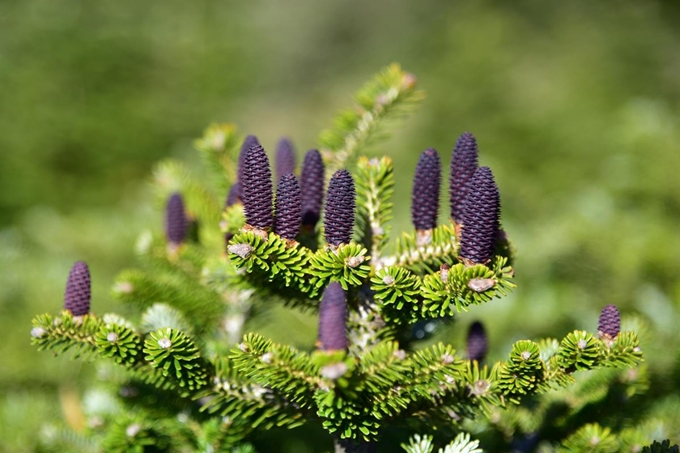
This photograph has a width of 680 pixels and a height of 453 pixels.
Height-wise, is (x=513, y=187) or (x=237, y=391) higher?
(x=513, y=187)

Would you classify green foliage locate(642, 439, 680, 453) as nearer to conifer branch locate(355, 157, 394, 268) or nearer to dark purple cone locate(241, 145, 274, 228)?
conifer branch locate(355, 157, 394, 268)

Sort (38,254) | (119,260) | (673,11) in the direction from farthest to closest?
(673,11) → (38,254) → (119,260)

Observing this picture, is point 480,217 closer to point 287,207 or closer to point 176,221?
point 287,207

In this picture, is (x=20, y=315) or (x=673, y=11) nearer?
(x=20, y=315)

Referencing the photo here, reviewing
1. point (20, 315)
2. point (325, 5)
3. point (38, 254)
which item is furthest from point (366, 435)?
point (325, 5)

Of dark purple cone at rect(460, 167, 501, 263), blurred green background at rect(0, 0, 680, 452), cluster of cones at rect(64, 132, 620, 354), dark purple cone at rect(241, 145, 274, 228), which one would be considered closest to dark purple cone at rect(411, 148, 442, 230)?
cluster of cones at rect(64, 132, 620, 354)

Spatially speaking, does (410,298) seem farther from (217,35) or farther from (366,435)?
(217,35)
